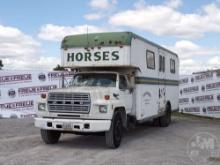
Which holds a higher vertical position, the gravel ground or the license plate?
the license plate

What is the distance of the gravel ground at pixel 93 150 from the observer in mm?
9797

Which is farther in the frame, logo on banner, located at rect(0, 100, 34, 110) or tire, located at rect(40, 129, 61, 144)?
logo on banner, located at rect(0, 100, 34, 110)

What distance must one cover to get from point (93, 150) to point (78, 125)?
801 mm

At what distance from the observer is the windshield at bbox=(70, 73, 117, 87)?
1251cm

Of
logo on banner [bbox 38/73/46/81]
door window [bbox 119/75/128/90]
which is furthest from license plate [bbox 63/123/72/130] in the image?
logo on banner [bbox 38/73/46/81]

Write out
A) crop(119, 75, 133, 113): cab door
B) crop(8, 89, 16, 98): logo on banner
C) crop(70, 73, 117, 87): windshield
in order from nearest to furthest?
1. crop(119, 75, 133, 113): cab door
2. crop(70, 73, 117, 87): windshield
3. crop(8, 89, 16, 98): logo on banner

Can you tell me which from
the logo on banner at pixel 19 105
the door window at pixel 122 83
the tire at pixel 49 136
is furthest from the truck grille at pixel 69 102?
the logo on banner at pixel 19 105

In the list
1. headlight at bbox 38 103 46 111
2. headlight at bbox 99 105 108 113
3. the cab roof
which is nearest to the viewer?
headlight at bbox 99 105 108 113

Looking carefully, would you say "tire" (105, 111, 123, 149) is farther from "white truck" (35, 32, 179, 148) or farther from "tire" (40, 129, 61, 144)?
"tire" (40, 129, 61, 144)

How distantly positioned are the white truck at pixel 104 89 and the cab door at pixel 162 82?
1.81 ft

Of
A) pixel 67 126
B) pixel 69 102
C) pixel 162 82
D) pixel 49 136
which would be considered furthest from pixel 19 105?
pixel 67 126

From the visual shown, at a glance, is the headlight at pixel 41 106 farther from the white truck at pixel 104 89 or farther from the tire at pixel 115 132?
the tire at pixel 115 132

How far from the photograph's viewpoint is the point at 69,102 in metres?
11.4

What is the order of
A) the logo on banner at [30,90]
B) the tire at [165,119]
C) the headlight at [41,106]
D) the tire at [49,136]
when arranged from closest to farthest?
the headlight at [41,106], the tire at [49,136], the tire at [165,119], the logo on banner at [30,90]
